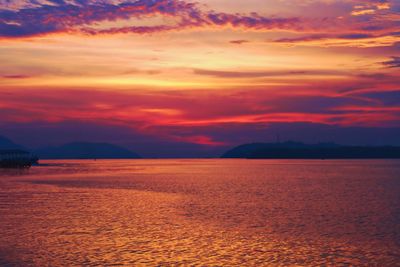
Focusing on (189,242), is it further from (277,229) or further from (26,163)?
(26,163)

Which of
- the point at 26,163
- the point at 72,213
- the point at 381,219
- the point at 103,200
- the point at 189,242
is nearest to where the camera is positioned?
the point at 189,242

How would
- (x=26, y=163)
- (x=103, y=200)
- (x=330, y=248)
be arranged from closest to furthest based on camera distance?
(x=330, y=248) → (x=103, y=200) → (x=26, y=163)

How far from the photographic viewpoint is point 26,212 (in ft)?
174

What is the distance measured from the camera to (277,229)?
4181cm

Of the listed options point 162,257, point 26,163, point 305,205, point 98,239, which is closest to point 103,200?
point 305,205

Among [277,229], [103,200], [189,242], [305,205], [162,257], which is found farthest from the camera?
[103,200]

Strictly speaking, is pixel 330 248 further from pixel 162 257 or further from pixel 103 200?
pixel 103 200

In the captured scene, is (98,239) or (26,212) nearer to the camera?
(98,239)

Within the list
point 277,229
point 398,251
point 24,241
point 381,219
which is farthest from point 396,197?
point 24,241

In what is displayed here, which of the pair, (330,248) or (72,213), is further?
(72,213)

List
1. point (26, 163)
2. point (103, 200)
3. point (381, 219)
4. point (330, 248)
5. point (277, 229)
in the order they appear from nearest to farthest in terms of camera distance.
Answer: point (330, 248) < point (277, 229) < point (381, 219) < point (103, 200) < point (26, 163)

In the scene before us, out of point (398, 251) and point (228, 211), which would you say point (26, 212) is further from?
point (398, 251)

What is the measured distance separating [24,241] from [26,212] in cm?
1811

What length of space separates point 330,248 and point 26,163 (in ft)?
582
